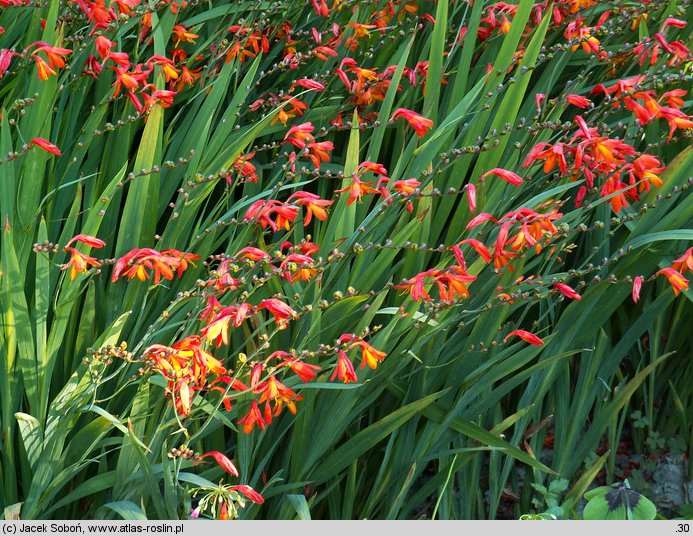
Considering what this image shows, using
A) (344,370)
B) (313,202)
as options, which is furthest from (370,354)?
(313,202)

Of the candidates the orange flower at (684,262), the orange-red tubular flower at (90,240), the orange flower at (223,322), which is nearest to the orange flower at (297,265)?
the orange flower at (223,322)

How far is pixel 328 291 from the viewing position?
2.11 meters

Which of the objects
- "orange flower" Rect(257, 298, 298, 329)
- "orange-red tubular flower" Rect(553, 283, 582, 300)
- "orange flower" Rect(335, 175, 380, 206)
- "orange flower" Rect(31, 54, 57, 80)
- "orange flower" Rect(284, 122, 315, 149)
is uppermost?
"orange flower" Rect(31, 54, 57, 80)

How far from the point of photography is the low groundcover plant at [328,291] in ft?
6.00

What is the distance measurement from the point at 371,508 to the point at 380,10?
1.60 meters

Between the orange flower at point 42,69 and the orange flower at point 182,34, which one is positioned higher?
the orange flower at point 42,69

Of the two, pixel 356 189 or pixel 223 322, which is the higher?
pixel 356 189

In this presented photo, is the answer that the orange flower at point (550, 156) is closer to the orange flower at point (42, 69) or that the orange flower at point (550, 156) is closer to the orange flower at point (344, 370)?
the orange flower at point (344, 370)

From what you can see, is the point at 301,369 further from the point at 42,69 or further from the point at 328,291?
the point at 42,69

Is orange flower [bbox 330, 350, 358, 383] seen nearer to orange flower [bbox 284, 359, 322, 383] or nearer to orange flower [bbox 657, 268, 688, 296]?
orange flower [bbox 284, 359, 322, 383]

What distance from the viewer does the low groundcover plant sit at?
1829 millimetres

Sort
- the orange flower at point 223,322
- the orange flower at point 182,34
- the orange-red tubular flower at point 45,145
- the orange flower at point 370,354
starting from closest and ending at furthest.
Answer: the orange flower at point 223,322 < the orange flower at point 370,354 < the orange-red tubular flower at point 45,145 < the orange flower at point 182,34

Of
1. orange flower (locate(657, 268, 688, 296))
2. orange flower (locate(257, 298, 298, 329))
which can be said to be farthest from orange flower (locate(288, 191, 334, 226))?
orange flower (locate(657, 268, 688, 296))

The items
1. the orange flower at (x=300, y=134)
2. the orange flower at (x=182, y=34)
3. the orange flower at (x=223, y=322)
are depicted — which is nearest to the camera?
the orange flower at (x=223, y=322)
